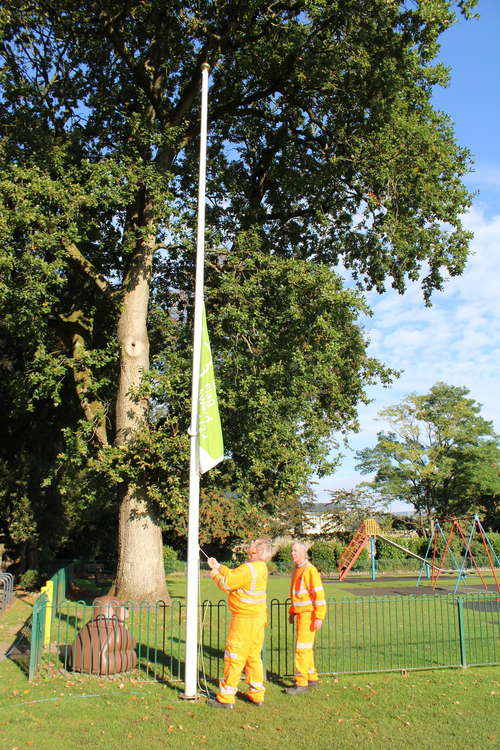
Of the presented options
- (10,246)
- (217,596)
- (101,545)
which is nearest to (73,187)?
(10,246)

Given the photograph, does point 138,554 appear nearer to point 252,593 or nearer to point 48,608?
point 48,608

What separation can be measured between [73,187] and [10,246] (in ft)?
6.52

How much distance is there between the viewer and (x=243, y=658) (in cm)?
746

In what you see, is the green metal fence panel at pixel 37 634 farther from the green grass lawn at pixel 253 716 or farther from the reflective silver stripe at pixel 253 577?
the reflective silver stripe at pixel 253 577

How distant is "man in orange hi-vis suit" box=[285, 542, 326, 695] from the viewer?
8.20 m

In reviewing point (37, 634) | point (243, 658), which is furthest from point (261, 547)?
point (37, 634)

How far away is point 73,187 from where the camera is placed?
14406 mm

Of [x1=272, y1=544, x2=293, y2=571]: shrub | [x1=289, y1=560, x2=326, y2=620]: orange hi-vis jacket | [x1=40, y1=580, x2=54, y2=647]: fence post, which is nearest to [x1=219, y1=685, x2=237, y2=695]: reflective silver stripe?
[x1=289, y1=560, x2=326, y2=620]: orange hi-vis jacket

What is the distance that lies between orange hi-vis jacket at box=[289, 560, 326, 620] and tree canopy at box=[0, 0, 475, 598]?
20.1 feet

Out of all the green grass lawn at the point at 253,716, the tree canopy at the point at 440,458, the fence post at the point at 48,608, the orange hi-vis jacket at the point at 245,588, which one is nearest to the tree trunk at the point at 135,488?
the fence post at the point at 48,608

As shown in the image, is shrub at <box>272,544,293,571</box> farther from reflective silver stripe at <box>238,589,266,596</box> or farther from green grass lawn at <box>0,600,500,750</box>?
reflective silver stripe at <box>238,589,266,596</box>

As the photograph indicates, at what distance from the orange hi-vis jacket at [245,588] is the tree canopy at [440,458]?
40944 mm

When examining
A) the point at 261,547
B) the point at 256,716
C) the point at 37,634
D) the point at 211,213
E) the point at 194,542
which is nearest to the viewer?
the point at 256,716

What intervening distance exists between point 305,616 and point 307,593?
0.29 meters
